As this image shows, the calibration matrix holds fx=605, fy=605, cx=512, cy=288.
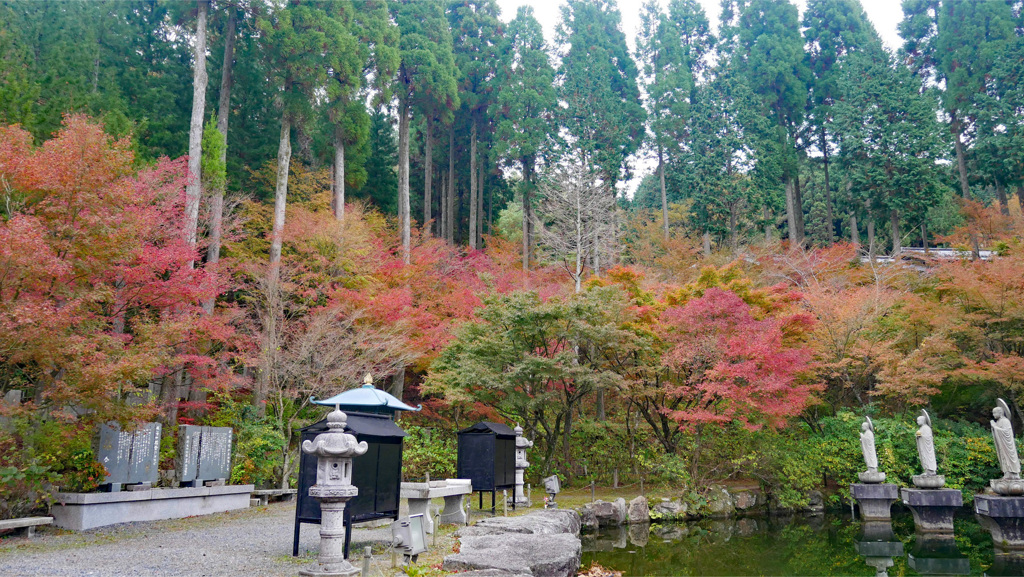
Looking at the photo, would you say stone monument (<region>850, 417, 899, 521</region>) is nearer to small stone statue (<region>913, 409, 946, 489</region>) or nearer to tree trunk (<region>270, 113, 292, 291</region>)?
small stone statue (<region>913, 409, 946, 489</region>)

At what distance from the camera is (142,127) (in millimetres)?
14625

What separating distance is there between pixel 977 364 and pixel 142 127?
1994cm

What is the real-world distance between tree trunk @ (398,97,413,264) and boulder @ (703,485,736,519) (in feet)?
35.0

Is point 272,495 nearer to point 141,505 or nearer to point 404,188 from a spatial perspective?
point 141,505

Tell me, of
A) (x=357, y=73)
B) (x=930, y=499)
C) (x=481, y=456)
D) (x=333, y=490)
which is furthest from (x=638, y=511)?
(x=357, y=73)

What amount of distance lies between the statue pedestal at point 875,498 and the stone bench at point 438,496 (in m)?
8.64

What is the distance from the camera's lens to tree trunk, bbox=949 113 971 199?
76.6ft

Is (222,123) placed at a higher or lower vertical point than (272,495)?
higher

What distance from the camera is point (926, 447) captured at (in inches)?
459

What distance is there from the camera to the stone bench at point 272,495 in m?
11.5

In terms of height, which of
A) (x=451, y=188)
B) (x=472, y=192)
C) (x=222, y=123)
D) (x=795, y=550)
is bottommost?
(x=795, y=550)

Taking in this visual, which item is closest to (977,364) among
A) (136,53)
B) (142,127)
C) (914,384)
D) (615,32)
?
(914,384)

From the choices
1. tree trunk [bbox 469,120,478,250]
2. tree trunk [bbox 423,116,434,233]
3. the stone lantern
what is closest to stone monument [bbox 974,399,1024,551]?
the stone lantern

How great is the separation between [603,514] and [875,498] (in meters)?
5.72
